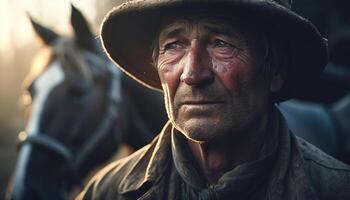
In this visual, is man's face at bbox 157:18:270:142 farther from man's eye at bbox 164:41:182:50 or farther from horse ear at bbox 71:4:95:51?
horse ear at bbox 71:4:95:51

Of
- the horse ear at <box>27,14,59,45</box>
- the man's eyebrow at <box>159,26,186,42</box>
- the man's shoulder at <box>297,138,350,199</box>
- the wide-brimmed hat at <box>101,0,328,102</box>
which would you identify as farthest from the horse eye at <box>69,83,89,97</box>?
the man's shoulder at <box>297,138,350,199</box>

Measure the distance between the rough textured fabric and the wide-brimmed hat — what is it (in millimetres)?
276

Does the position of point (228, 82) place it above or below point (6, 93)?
above

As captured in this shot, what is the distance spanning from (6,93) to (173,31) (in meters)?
31.1

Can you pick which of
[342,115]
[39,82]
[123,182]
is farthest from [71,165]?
[342,115]

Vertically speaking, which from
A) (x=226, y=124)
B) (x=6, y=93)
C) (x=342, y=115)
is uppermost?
(x=226, y=124)

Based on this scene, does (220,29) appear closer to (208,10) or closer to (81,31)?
(208,10)

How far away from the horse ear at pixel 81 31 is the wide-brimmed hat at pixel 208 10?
1.84 m

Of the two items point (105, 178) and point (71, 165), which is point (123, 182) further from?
point (71, 165)

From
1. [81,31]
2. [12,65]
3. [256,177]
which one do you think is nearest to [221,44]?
[256,177]

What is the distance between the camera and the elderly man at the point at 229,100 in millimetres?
2170

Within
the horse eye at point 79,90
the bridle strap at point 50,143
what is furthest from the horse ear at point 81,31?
the bridle strap at point 50,143

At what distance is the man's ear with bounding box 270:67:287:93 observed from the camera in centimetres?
240

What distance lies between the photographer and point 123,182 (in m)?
2.49
